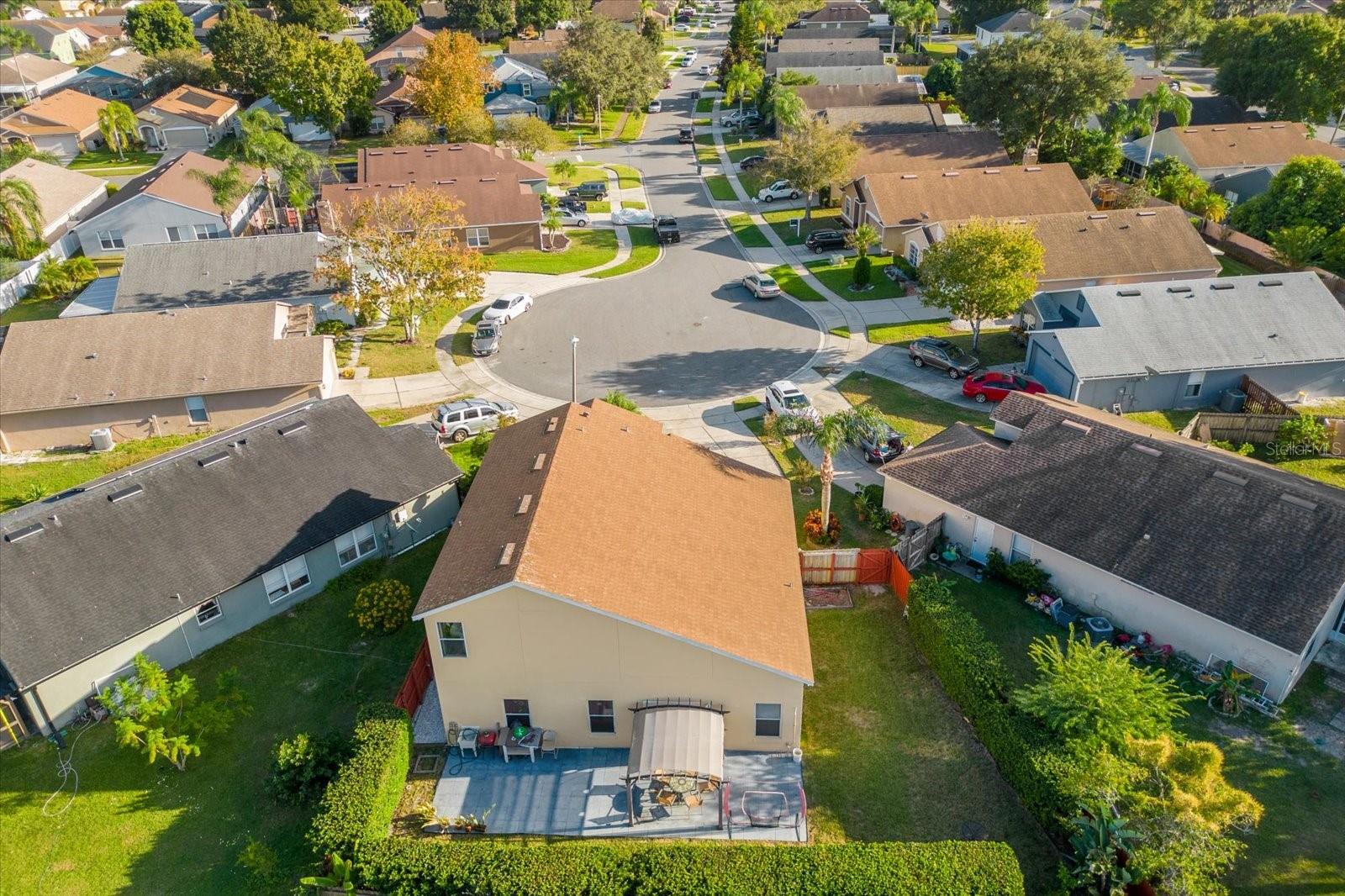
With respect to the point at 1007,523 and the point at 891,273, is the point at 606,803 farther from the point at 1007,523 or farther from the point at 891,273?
the point at 891,273

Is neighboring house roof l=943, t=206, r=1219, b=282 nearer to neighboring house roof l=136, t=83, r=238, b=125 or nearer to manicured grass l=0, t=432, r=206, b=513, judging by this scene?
manicured grass l=0, t=432, r=206, b=513

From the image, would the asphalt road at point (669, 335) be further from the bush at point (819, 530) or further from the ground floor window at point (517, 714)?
the ground floor window at point (517, 714)

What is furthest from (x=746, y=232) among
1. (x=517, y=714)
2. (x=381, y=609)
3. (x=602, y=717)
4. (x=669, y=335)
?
(x=517, y=714)

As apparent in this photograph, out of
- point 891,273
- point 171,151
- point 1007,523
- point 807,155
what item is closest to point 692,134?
point 807,155

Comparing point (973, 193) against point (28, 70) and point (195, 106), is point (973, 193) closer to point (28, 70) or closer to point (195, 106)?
point (195, 106)

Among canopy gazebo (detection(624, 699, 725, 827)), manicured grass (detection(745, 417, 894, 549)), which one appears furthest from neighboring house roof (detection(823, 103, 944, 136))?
canopy gazebo (detection(624, 699, 725, 827))

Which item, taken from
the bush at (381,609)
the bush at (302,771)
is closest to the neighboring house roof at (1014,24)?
the bush at (381,609)

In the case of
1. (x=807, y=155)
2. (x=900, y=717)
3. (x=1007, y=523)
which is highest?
(x=807, y=155)
